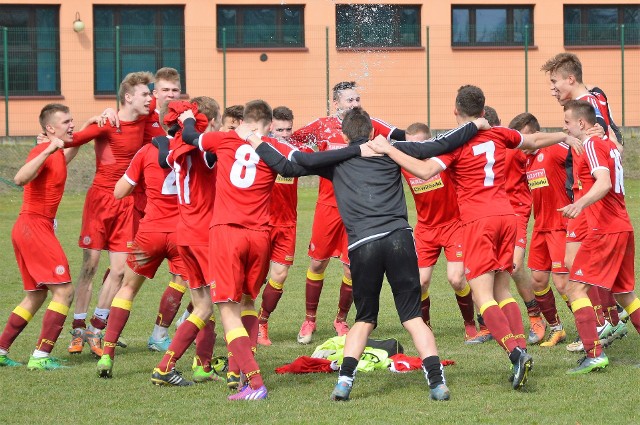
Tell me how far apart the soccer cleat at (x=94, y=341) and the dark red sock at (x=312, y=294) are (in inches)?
82.0

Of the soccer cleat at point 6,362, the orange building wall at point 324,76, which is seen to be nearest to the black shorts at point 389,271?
the soccer cleat at point 6,362

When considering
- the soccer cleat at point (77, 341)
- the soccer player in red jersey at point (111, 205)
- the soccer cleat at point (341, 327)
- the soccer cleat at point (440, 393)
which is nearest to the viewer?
the soccer cleat at point (440, 393)

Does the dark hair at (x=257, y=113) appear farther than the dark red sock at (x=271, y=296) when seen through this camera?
No

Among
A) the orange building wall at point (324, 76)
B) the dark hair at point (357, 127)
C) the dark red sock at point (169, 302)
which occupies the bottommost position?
the dark red sock at point (169, 302)

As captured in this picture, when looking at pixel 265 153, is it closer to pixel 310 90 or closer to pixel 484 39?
pixel 310 90

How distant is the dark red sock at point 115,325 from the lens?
848 centimetres

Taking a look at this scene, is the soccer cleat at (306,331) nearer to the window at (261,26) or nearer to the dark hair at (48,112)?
the dark hair at (48,112)

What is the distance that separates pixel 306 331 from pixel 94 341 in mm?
2021

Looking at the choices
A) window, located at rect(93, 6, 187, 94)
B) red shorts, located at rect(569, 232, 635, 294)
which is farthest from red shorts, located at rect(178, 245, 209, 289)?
window, located at rect(93, 6, 187, 94)

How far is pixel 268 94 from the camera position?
28.7 m

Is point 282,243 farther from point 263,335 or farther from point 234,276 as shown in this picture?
point 234,276

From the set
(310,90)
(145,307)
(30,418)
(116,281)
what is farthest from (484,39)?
(30,418)

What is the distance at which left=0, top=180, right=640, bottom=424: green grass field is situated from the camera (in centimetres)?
689

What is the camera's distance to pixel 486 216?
26.2ft
